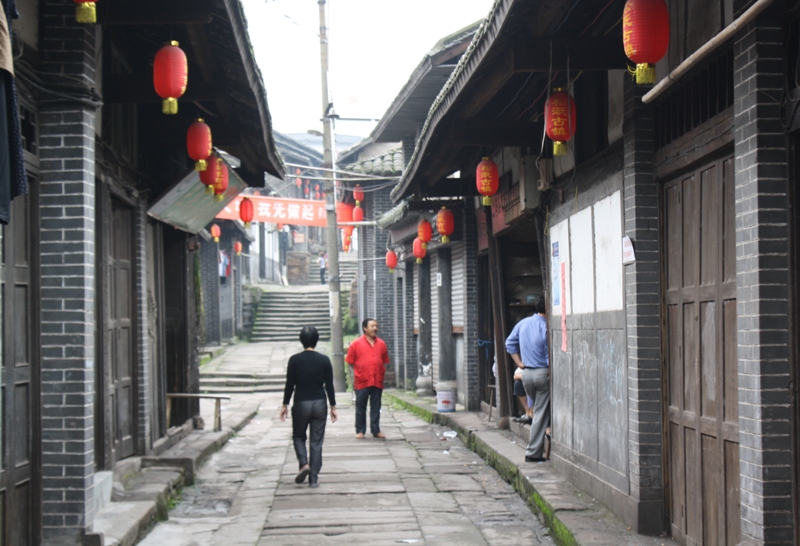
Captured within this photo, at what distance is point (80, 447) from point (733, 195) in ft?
15.2

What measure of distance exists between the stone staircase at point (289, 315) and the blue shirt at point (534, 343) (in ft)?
74.5

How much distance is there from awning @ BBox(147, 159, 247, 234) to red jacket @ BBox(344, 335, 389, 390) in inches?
118

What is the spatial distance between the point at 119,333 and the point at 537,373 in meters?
4.73

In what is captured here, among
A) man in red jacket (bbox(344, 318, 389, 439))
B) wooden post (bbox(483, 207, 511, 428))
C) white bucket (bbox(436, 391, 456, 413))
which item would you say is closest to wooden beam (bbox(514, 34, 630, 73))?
wooden post (bbox(483, 207, 511, 428))

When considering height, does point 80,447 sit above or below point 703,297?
below

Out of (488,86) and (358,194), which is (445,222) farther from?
(358,194)

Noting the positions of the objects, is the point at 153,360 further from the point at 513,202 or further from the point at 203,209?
the point at 513,202

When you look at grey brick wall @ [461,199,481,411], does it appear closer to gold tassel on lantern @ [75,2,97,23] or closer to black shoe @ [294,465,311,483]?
black shoe @ [294,465,311,483]

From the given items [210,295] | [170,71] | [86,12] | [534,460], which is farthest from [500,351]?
[210,295]

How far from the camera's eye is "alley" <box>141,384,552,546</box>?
7.89 m

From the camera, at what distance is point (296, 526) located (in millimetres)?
8188

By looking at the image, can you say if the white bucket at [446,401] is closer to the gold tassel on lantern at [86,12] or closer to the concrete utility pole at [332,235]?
the concrete utility pole at [332,235]

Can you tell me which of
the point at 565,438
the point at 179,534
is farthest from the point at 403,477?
the point at 179,534

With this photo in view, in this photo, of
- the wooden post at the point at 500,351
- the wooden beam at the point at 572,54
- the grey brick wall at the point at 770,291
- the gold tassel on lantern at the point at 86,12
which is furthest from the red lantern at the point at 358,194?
the grey brick wall at the point at 770,291
